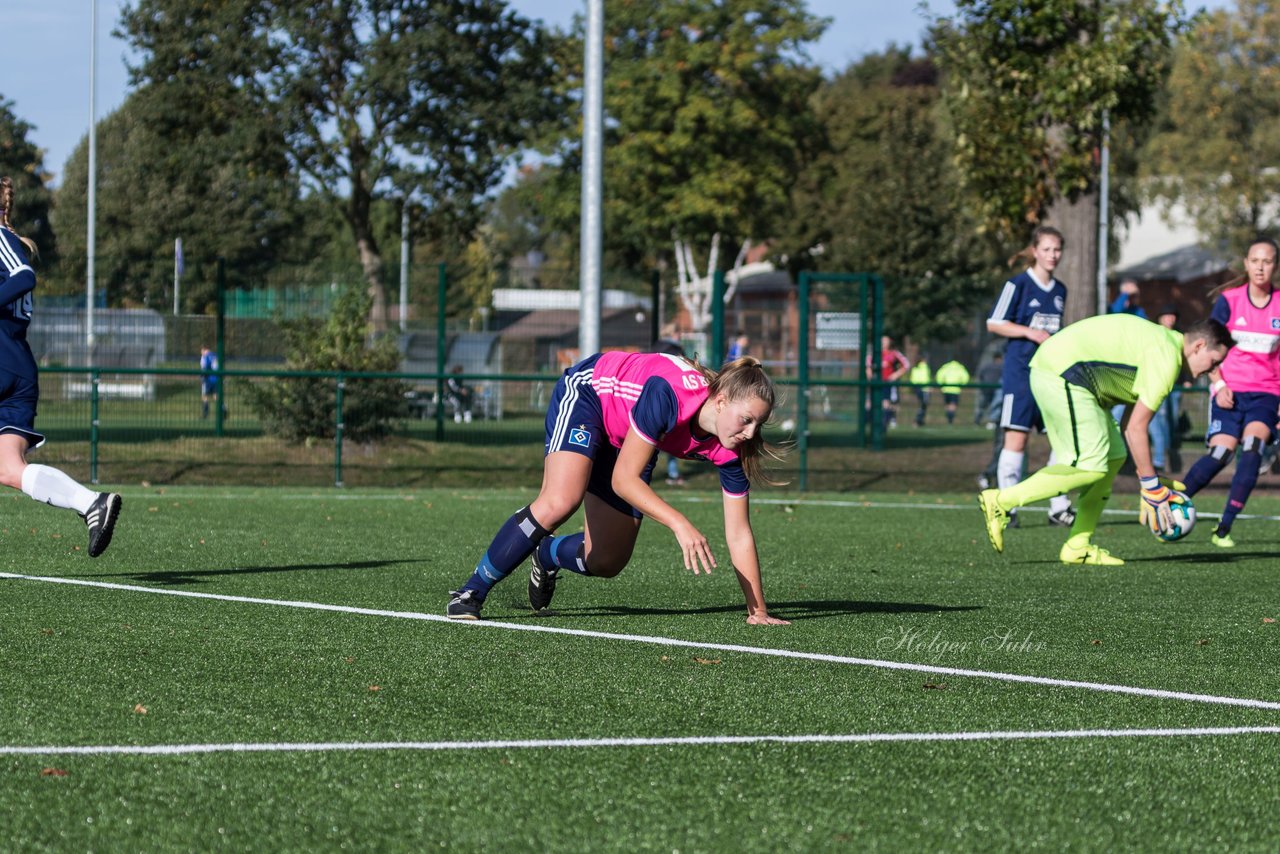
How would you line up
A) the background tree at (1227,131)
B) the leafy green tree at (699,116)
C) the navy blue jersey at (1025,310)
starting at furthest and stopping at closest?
the background tree at (1227,131)
the leafy green tree at (699,116)
the navy blue jersey at (1025,310)

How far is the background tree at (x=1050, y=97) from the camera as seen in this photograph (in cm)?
2011

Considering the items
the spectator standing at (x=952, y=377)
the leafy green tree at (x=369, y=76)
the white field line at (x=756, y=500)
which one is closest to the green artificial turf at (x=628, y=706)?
the white field line at (x=756, y=500)

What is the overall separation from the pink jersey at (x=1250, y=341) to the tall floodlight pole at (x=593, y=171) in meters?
7.95

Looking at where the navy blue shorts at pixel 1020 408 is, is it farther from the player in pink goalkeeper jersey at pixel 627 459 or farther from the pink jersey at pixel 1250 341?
the player in pink goalkeeper jersey at pixel 627 459

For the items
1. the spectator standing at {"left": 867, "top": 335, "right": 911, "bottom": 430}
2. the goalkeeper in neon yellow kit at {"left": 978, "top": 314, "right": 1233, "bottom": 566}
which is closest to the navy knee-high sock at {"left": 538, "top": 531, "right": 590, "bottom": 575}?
the goalkeeper in neon yellow kit at {"left": 978, "top": 314, "right": 1233, "bottom": 566}

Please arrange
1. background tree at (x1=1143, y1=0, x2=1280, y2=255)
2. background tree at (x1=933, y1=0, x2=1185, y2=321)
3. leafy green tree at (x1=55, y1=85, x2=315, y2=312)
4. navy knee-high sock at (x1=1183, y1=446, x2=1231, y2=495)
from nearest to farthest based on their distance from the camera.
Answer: navy knee-high sock at (x1=1183, y1=446, x2=1231, y2=495) → background tree at (x1=933, y1=0, x2=1185, y2=321) → leafy green tree at (x1=55, y1=85, x2=315, y2=312) → background tree at (x1=1143, y1=0, x2=1280, y2=255)

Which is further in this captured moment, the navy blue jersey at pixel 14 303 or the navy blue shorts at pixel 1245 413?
the navy blue shorts at pixel 1245 413

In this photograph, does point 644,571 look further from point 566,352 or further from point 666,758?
point 566,352

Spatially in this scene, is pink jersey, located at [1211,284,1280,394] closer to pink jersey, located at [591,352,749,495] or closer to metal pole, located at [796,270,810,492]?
pink jersey, located at [591,352,749,495]

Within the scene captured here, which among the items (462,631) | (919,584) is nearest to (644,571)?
(919,584)

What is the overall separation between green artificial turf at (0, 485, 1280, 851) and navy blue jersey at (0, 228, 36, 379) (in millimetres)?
→ 1082

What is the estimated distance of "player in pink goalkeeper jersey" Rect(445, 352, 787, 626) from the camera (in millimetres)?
6180

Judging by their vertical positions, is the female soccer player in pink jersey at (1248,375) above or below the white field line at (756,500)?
above

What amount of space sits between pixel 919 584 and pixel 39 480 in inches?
183
